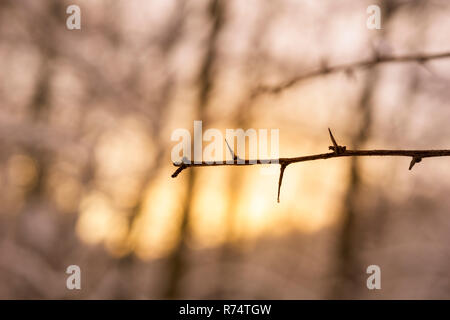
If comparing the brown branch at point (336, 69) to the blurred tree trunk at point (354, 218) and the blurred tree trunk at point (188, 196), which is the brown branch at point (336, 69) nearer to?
the blurred tree trunk at point (354, 218)

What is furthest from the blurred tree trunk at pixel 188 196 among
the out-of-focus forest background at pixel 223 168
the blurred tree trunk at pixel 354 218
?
the blurred tree trunk at pixel 354 218

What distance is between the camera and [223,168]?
3.43ft

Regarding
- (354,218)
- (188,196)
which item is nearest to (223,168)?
(188,196)

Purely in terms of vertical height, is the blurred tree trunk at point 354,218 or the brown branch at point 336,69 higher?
the brown branch at point 336,69

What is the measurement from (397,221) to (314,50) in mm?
523

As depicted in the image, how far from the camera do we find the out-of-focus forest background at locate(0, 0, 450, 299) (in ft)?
3.29

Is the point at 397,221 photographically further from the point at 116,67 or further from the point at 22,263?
the point at 22,263

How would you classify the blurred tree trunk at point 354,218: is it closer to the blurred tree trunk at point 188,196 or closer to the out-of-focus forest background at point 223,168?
the out-of-focus forest background at point 223,168

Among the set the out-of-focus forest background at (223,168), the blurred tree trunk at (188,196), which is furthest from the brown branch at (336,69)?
the blurred tree trunk at (188,196)

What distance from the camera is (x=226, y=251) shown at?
1.03 meters

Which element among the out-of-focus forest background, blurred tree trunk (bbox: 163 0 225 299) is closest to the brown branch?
the out-of-focus forest background

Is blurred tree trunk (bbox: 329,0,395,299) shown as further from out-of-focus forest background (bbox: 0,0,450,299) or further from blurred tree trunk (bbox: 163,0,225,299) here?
blurred tree trunk (bbox: 163,0,225,299)

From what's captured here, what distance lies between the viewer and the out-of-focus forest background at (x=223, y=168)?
100 cm

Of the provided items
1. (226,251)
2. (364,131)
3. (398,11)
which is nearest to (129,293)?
(226,251)
